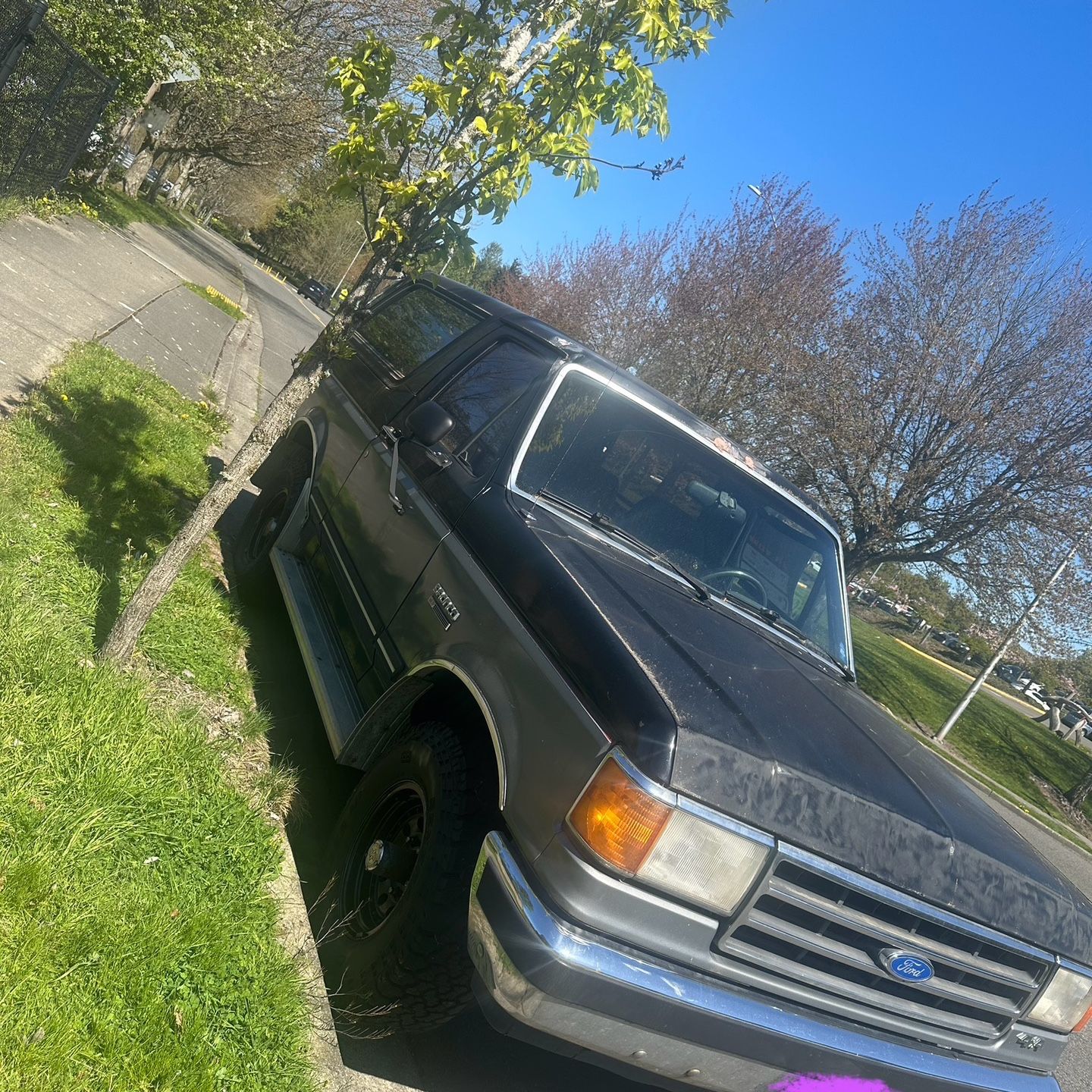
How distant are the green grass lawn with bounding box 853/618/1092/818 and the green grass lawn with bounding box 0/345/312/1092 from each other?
1228 centimetres

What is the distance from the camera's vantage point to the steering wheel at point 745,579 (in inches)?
146

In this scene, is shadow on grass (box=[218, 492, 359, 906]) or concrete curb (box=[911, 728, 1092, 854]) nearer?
shadow on grass (box=[218, 492, 359, 906])

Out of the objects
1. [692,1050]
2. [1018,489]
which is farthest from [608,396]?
[1018,489]

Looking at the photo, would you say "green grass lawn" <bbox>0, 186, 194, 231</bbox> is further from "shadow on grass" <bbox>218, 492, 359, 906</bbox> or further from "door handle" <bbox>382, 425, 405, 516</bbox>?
"door handle" <bbox>382, 425, 405, 516</bbox>

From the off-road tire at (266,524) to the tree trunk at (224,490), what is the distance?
1082 millimetres

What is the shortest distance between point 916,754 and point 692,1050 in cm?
→ 151

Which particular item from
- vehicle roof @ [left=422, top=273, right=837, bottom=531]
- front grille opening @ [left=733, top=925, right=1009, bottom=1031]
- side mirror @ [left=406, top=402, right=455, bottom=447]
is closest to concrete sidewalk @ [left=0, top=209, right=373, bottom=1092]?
front grille opening @ [left=733, top=925, right=1009, bottom=1031]

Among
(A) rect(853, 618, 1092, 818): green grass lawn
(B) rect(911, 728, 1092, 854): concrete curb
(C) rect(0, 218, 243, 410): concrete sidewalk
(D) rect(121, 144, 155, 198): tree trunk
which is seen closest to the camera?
(C) rect(0, 218, 243, 410): concrete sidewalk

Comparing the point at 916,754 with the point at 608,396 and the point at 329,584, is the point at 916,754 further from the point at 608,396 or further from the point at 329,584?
the point at 329,584

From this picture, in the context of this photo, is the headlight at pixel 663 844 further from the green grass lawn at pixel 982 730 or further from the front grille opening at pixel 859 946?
the green grass lawn at pixel 982 730

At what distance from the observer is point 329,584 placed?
4320mm

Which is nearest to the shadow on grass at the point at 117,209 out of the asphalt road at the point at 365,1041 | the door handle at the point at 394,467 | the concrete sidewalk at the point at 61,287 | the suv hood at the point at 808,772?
the concrete sidewalk at the point at 61,287

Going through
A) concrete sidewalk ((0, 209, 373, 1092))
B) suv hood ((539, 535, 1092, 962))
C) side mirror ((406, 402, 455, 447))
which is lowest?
concrete sidewalk ((0, 209, 373, 1092))

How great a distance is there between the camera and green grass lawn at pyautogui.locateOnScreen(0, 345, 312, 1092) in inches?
86.7
